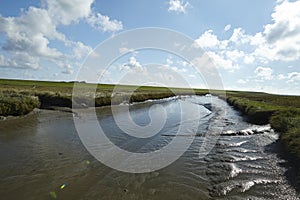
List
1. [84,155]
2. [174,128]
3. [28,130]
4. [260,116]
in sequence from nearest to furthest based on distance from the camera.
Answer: [84,155], [28,130], [174,128], [260,116]

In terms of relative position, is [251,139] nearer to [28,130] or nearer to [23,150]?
[23,150]

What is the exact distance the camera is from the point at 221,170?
11.0 meters

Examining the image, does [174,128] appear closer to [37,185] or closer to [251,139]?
[251,139]

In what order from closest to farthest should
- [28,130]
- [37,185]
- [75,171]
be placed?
[37,185] → [75,171] → [28,130]

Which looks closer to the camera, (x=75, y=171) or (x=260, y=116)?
(x=75, y=171)

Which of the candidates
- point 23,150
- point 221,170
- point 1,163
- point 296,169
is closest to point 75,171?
point 1,163

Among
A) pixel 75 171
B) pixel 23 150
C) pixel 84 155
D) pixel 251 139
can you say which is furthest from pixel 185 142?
pixel 23 150

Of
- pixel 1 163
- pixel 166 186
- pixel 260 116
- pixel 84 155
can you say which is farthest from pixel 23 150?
pixel 260 116

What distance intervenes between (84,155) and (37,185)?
3934 mm

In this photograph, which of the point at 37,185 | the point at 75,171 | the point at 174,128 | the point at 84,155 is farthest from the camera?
the point at 174,128

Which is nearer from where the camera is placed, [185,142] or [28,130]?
[185,142]

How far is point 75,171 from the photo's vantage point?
1036 centimetres

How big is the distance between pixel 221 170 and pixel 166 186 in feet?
10.8

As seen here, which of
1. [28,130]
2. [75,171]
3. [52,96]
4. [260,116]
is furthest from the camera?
[52,96]
